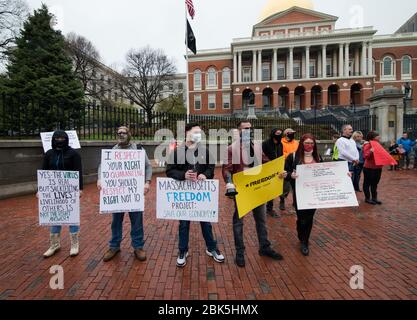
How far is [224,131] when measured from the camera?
15750 millimetres

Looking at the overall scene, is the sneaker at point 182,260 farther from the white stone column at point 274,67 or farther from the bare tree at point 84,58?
the white stone column at point 274,67

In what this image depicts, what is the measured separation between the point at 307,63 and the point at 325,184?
56.9 meters

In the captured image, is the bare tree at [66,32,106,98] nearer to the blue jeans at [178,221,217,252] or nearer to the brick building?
the brick building

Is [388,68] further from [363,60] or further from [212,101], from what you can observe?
[212,101]

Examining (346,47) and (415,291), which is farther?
(346,47)

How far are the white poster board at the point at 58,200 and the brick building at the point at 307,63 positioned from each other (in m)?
49.9

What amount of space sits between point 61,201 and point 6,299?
1488mm

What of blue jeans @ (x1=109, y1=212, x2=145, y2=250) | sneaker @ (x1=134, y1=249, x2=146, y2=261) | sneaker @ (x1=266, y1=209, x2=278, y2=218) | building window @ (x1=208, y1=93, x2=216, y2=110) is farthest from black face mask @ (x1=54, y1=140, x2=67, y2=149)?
building window @ (x1=208, y1=93, x2=216, y2=110)

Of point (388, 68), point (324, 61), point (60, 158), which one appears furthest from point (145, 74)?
point (388, 68)

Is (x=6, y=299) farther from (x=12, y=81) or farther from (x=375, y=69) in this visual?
(x=375, y=69)

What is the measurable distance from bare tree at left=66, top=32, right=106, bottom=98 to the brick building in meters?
27.0

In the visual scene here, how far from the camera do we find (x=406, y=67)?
178 feet

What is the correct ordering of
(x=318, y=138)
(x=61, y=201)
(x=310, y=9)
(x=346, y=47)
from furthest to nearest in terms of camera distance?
(x=310, y=9), (x=346, y=47), (x=318, y=138), (x=61, y=201)

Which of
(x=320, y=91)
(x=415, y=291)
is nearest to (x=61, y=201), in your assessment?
(x=415, y=291)
